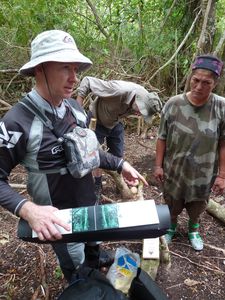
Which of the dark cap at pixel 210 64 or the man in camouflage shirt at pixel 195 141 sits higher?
the dark cap at pixel 210 64

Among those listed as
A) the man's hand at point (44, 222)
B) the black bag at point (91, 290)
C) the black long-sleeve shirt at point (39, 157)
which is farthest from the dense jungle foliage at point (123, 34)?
the man's hand at point (44, 222)

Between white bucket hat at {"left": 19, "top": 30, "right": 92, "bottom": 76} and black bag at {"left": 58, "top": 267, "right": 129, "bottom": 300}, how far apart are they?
41.2 inches

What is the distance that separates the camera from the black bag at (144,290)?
1548 millimetres

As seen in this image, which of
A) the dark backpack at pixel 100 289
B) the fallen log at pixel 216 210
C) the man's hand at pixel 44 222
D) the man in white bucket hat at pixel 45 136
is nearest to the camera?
the man's hand at pixel 44 222

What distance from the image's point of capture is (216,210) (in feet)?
10.2

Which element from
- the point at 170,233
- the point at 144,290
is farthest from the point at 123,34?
the point at 144,290

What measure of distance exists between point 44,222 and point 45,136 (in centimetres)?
44

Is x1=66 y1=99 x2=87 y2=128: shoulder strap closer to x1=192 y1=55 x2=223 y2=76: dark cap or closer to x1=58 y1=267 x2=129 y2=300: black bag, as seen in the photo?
x1=58 y1=267 x2=129 y2=300: black bag

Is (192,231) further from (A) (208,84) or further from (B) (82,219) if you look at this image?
(B) (82,219)

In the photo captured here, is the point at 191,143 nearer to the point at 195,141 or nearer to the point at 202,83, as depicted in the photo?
the point at 195,141

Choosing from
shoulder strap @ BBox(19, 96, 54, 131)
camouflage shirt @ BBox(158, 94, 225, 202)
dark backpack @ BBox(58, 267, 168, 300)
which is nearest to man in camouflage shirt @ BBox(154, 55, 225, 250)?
camouflage shirt @ BBox(158, 94, 225, 202)

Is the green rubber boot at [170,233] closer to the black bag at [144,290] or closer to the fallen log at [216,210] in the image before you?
the fallen log at [216,210]

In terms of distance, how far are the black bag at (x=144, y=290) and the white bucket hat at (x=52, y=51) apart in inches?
46.6

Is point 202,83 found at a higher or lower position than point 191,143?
higher
